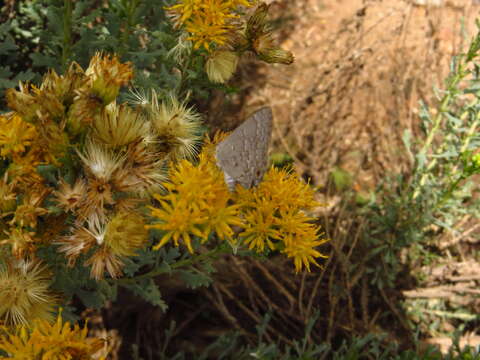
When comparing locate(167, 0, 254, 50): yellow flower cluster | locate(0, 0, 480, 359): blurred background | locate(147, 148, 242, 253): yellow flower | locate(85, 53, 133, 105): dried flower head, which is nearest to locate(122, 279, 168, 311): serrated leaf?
locate(0, 0, 480, 359): blurred background

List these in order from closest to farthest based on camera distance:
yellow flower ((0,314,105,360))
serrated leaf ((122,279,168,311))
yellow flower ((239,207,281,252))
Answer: yellow flower ((0,314,105,360))
yellow flower ((239,207,281,252))
serrated leaf ((122,279,168,311))

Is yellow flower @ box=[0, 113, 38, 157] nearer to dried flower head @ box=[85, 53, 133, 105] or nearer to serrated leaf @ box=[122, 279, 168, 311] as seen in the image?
dried flower head @ box=[85, 53, 133, 105]

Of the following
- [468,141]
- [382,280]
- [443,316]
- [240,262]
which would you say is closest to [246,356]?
[240,262]

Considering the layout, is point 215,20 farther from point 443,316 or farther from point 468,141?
point 443,316

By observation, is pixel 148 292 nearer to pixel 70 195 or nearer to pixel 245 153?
pixel 70 195

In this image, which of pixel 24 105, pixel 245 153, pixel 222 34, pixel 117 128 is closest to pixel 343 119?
pixel 222 34
